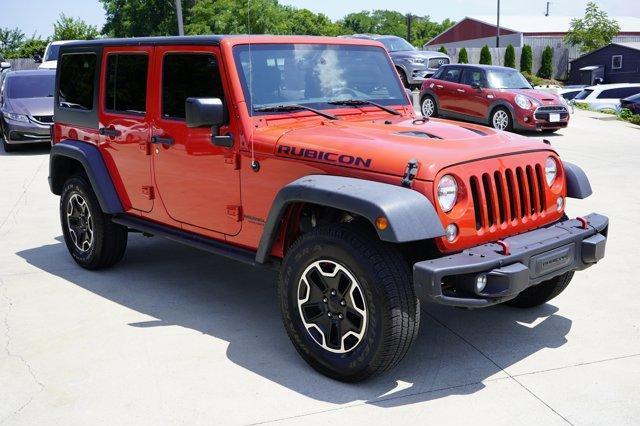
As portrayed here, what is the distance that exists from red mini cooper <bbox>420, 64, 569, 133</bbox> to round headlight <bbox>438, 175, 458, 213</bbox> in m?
12.4

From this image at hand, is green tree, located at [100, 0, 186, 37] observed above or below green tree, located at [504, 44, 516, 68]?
above

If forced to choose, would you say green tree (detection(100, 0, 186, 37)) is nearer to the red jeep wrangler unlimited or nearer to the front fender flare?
the red jeep wrangler unlimited

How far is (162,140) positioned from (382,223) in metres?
2.28

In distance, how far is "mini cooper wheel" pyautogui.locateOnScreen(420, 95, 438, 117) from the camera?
712 inches

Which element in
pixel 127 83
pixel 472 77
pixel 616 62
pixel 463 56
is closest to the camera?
pixel 127 83

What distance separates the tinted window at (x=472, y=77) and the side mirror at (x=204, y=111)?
12.8 metres

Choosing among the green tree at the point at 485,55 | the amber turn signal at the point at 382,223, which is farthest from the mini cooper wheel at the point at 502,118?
the green tree at the point at 485,55

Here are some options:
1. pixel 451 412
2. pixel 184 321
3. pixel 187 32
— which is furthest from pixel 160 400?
pixel 187 32

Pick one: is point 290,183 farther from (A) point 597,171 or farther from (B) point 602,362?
(A) point 597,171

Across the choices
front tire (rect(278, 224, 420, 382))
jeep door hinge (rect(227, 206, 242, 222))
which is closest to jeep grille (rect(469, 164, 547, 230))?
front tire (rect(278, 224, 420, 382))

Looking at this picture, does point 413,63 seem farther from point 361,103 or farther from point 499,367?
point 499,367

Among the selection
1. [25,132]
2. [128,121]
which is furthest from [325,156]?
[25,132]

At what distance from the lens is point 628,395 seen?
4.04 m

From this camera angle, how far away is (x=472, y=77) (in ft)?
55.7
